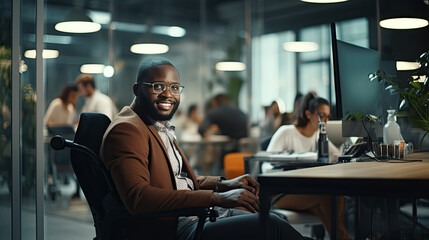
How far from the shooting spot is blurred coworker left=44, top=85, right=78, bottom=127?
20.1ft

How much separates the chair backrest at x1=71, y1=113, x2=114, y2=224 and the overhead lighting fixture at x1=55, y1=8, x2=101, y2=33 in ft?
7.90

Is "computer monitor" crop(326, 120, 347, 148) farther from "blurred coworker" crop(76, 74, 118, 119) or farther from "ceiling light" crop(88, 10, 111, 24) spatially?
"ceiling light" crop(88, 10, 111, 24)

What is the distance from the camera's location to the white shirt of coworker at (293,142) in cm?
450

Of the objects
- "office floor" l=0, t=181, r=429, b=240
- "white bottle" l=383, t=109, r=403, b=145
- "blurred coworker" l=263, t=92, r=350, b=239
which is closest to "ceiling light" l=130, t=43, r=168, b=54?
"office floor" l=0, t=181, r=429, b=240

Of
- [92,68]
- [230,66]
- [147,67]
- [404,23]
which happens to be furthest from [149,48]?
[147,67]

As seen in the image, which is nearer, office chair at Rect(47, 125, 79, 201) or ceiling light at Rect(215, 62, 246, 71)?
office chair at Rect(47, 125, 79, 201)

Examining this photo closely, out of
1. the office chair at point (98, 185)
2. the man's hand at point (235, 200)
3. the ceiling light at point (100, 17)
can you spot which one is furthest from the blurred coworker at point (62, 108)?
the man's hand at point (235, 200)

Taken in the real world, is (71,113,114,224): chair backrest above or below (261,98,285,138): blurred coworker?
below

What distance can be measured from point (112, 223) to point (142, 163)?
9.3 inches

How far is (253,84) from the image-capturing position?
8453 mm

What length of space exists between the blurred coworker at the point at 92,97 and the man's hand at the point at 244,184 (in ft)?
12.8

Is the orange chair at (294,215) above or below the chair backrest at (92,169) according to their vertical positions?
below

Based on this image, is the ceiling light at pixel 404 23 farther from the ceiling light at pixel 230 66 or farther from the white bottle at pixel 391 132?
the ceiling light at pixel 230 66

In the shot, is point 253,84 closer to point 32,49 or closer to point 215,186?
point 32,49
